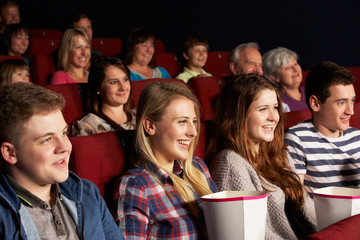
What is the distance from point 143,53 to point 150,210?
186cm

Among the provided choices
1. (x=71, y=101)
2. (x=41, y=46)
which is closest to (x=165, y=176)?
(x=71, y=101)

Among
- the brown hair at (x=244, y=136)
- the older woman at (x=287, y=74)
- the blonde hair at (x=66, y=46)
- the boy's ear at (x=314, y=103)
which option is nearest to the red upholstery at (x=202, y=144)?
the brown hair at (x=244, y=136)

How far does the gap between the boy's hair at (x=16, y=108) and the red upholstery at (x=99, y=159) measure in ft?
0.90

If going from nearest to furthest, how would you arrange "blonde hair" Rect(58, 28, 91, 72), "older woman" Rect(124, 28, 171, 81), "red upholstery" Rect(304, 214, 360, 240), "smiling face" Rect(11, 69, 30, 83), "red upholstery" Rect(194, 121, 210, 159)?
"red upholstery" Rect(304, 214, 360, 240), "red upholstery" Rect(194, 121, 210, 159), "smiling face" Rect(11, 69, 30, 83), "blonde hair" Rect(58, 28, 91, 72), "older woman" Rect(124, 28, 171, 81)

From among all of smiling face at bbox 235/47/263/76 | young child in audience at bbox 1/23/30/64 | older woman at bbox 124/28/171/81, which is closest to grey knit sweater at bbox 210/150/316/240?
smiling face at bbox 235/47/263/76

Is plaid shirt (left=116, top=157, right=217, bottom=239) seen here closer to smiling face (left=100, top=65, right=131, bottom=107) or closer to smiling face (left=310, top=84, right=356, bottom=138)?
smiling face (left=310, top=84, right=356, bottom=138)

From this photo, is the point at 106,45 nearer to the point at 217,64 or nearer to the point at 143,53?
the point at 217,64

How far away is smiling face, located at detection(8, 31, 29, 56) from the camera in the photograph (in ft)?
10.4

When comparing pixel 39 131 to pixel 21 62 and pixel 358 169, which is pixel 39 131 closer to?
pixel 358 169

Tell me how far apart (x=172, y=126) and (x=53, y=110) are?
36 centimetres

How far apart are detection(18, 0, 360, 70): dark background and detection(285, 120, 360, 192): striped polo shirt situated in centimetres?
210

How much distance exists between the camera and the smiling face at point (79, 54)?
255cm

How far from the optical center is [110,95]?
1.94 m

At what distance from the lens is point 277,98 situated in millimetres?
1507
